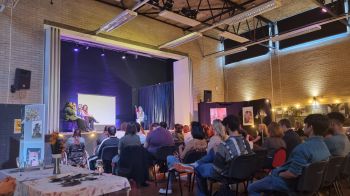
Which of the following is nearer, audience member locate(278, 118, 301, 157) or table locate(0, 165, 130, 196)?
table locate(0, 165, 130, 196)

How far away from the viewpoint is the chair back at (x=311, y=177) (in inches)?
108

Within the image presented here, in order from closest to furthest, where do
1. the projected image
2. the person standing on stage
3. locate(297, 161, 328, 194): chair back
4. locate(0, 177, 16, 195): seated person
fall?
locate(0, 177, 16, 195): seated person < locate(297, 161, 328, 194): chair back < the projected image < the person standing on stage

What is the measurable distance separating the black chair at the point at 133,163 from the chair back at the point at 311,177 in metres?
2.94

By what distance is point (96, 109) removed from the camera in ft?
36.9

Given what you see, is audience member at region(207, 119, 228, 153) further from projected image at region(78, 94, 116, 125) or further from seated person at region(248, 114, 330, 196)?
projected image at region(78, 94, 116, 125)

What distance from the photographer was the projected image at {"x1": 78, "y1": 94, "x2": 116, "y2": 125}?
35.0 feet

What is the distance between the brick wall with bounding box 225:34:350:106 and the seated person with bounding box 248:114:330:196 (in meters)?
6.64

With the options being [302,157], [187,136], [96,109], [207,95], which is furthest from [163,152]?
[96,109]

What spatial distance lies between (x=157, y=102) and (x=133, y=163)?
7720 mm

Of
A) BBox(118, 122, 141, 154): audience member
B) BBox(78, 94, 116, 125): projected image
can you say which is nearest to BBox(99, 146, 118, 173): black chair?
BBox(118, 122, 141, 154): audience member

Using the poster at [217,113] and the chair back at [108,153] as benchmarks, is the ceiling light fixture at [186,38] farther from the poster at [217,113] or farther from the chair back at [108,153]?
the chair back at [108,153]

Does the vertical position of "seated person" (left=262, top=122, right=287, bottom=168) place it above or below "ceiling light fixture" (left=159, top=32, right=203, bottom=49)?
below

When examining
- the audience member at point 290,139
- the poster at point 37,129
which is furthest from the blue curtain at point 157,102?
the audience member at point 290,139

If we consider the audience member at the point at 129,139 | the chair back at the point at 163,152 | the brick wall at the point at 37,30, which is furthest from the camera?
the brick wall at the point at 37,30
